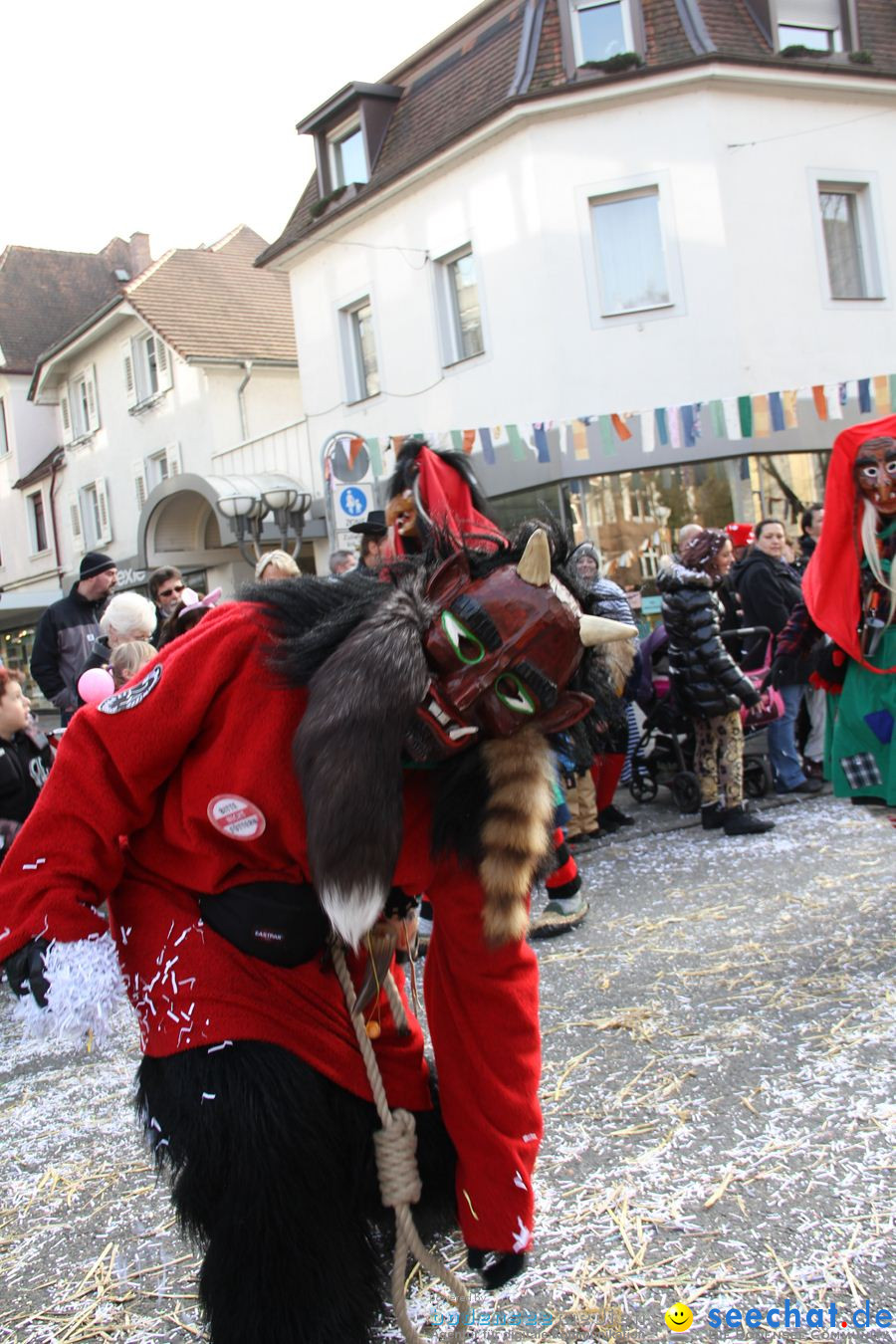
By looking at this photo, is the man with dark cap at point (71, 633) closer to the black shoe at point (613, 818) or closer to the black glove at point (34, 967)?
the black shoe at point (613, 818)

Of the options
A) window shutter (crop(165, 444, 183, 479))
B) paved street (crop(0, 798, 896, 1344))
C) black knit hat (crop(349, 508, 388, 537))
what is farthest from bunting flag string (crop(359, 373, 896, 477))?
window shutter (crop(165, 444, 183, 479))

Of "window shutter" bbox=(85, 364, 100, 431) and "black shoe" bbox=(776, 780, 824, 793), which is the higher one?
"window shutter" bbox=(85, 364, 100, 431)

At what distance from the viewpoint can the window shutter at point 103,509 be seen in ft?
80.3

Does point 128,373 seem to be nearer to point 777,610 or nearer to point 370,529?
point 777,610

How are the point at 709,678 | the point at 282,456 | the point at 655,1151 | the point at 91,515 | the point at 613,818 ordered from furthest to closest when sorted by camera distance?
the point at 91,515, the point at 282,456, the point at 613,818, the point at 709,678, the point at 655,1151

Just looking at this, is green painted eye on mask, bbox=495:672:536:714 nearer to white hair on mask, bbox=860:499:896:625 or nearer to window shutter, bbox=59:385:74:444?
white hair on mask, bbox=860:499:896:625

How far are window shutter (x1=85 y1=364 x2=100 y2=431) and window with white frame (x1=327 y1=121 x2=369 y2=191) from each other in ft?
31.5

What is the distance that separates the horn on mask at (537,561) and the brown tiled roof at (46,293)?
3237 centimetres

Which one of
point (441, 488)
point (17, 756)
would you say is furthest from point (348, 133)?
point (441, 488)

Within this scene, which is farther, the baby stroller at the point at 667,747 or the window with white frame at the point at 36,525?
the window with white frame at the point at 36,525

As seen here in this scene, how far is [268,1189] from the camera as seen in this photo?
171cm

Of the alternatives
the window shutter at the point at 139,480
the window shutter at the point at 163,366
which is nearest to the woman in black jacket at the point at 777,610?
the window shutter at the point at 163,366

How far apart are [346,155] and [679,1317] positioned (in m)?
17.3

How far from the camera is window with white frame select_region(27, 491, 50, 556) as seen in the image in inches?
1141
